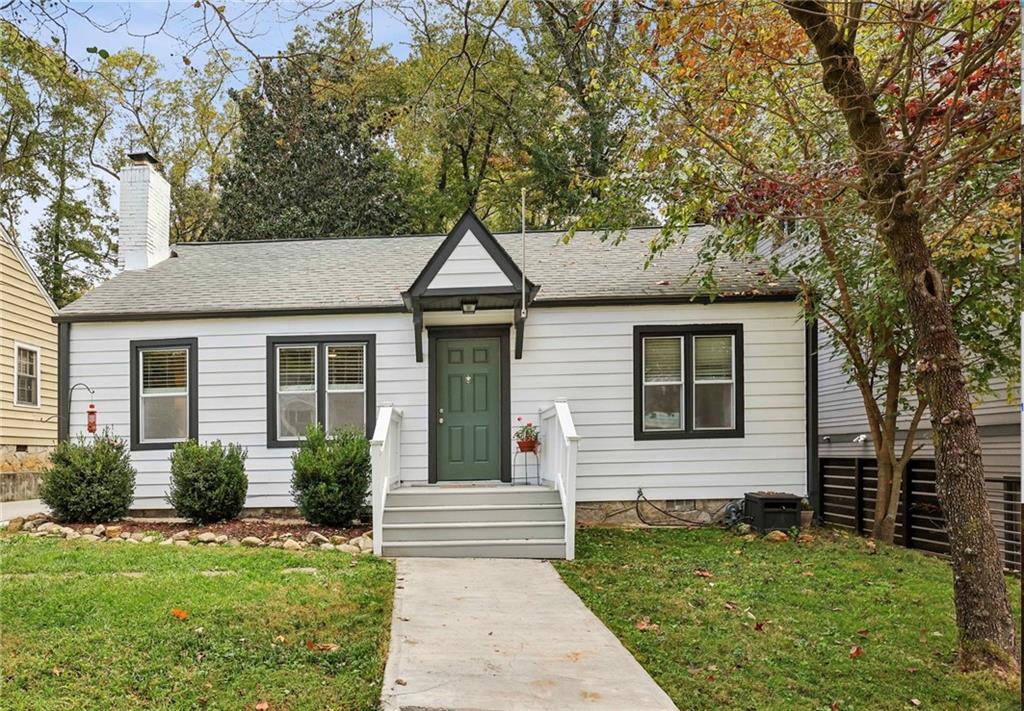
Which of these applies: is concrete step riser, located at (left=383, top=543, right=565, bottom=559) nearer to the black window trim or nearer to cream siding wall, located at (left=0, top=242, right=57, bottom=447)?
the black window trim

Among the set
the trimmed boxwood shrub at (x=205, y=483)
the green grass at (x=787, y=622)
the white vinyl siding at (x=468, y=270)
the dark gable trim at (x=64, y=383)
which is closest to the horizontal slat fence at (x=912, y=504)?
the green grass at (x=787, y=622)

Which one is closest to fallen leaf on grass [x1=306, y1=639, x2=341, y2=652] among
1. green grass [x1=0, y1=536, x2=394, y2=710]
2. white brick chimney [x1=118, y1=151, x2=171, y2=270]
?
green grass [x1=0, y1=536, x2=394, y2=710]

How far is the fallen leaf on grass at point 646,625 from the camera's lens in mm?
5020

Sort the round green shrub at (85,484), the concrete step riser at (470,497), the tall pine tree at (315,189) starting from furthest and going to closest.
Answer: the tall pine tree at (315,189) → the round green shrub at (85,484) → the concrete step riser at (470,497)

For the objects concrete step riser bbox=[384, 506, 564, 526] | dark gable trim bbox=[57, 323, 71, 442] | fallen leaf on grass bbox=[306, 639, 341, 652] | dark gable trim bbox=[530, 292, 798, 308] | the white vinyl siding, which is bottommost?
fallen leaf on grass bbox=[306, 639, 341, 652]

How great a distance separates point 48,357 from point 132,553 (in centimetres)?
1150

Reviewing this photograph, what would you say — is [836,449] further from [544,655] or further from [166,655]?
[166,655]

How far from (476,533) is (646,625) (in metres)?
3.14

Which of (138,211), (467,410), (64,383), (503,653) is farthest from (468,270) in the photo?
(138,211)

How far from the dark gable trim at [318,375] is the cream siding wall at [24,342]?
23.8 feet

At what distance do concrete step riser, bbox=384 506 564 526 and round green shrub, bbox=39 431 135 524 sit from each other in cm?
349

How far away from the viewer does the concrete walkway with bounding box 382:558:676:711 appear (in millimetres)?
3729

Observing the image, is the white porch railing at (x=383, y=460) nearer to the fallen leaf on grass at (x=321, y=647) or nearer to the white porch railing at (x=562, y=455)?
the white porch railing at (x=562, y=455)

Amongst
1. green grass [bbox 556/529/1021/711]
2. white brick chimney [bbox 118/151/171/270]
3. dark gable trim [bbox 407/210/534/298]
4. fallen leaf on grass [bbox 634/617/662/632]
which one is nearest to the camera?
green grass [bbox 556/529/1021/711]
